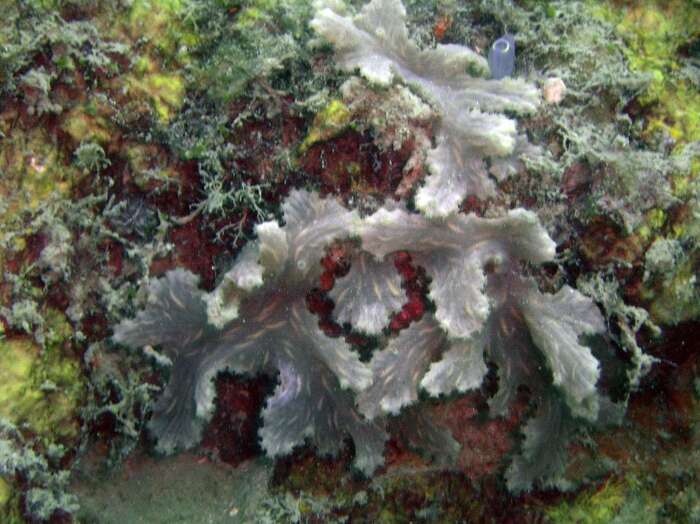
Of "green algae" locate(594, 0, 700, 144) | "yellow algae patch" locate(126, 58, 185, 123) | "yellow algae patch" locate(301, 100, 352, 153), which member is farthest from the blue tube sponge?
"yellow algae patch" locate(126, 58, 185, 123)

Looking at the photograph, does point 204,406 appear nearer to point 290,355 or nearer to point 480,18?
point 290,355

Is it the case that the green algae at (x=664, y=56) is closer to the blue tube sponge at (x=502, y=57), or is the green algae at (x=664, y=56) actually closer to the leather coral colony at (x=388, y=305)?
the blue tube sponge at (x=502, y=57)

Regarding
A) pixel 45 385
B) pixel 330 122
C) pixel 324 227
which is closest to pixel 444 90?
pixel 330 122

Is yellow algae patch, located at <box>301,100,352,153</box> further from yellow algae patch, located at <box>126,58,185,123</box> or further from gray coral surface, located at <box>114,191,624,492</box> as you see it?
yellow algae patch, located at <box>126,58,185,123</box>

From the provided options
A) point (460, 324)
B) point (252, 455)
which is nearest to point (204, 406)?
point (252, 455)

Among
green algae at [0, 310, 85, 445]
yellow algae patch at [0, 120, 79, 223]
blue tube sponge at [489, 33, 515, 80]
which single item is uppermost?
blue tube sponge at [489, 33, 515, 80]
